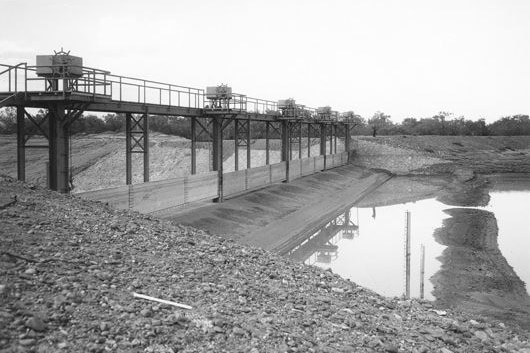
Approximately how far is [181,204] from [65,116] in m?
8.56

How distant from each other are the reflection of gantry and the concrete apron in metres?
0.46

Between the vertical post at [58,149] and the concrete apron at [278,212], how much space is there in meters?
5.83

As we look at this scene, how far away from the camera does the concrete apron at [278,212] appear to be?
2430 cm

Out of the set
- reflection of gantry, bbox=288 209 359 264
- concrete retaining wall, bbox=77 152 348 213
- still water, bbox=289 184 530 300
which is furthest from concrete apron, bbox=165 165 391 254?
still water, bbox=289 184 530 300

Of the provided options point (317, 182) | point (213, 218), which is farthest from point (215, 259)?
point (317, 182)

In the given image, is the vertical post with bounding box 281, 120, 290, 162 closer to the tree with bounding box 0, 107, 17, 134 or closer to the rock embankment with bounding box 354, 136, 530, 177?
the rock embankment with bounding box 354, 136, 530, 177

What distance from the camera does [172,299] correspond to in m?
9.82

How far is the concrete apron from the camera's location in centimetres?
2430

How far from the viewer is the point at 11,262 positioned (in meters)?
9.38

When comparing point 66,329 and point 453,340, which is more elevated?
point 66,329

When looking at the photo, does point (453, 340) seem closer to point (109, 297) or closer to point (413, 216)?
point (109, 297)

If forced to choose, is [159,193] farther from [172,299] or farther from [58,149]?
[172,299]

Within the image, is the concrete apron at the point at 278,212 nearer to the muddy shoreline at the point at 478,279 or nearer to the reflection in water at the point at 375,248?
the reflection in water at the point at 375,248

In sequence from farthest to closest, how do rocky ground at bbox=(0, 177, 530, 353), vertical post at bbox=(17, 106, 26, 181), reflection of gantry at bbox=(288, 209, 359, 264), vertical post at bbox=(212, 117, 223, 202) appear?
vertical post at bbox=(212, 117, 223, 202), reflection of gantry at bbox=(288, 209, 359, 264), vertical post at bbox=(17, 106, 26, 181), rocky ground at bbox=(0, 177, 530, 353)
